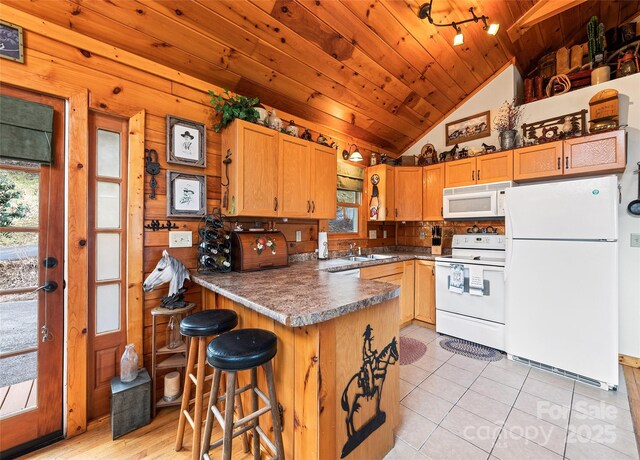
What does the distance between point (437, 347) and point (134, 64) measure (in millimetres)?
3795

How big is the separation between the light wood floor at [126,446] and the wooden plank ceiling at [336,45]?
2580mm

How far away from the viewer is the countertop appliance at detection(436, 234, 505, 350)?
9.00ft

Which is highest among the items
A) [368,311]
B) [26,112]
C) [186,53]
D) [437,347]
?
[186,53]

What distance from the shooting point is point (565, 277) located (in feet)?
7.50

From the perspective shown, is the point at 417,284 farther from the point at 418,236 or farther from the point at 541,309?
the point at 541,309

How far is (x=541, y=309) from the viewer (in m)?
2.41

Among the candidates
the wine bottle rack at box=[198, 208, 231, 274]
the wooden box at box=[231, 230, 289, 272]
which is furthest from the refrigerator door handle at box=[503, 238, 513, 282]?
the wine bottle rack at box=[198, 208, 231, 274]

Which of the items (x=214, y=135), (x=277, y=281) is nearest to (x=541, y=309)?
(x=277, y=281)

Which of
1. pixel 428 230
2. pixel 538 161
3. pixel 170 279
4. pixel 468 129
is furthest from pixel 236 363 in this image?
pixel 468 129

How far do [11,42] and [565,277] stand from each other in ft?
14.0

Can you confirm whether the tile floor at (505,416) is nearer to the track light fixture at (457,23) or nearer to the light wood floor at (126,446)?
the light wood floor at (126,446)

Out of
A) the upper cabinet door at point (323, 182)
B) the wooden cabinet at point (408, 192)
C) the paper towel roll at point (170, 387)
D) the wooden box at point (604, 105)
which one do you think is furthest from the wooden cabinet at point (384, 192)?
the paper towel roll at point (170, 387)

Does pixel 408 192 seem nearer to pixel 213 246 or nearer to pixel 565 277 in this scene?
pixel 565 277

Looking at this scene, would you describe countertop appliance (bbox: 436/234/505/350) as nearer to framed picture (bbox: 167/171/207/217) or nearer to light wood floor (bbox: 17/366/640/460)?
light wood floor (bbox: 17/366/640/460)
